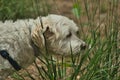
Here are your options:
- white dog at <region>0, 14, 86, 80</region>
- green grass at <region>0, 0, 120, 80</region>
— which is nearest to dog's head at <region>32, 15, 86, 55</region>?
white dog at <region>0, 14, 86, 80</region>

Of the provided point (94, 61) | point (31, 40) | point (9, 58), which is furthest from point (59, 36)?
point (9, 58)

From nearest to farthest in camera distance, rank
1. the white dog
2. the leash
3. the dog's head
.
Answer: the leash → the white dog → the dog's head

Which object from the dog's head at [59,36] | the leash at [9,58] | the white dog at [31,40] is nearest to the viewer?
the leash at [9,58]

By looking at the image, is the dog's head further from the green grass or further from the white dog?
the green grass

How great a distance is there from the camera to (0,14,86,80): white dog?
21.6 feet

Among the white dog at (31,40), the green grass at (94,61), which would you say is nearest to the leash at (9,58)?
the white dog at (31,40)

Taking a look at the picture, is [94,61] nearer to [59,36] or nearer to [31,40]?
[59,36]

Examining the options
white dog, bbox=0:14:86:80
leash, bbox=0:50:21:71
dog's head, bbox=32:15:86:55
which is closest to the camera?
leash, bbox=0:50:21:71

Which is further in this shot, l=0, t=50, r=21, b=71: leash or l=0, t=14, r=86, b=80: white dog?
l=0, t=14, r=86, b=80: white dog

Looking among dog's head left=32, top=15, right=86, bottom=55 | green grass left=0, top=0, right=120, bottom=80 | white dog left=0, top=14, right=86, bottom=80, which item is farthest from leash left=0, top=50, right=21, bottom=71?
dog's head left=32, top=15, right=86, bottom=55

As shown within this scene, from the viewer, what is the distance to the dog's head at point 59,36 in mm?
6699

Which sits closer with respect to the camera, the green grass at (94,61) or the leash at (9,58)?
the leash at (9,58)

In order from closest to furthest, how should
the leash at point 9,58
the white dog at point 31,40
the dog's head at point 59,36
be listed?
the leash at point 9,58 → the white dog at point 31,40 → the dog's head at point 59,36

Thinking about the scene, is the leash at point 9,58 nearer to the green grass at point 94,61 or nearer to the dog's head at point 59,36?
the green grass at point 94,61
